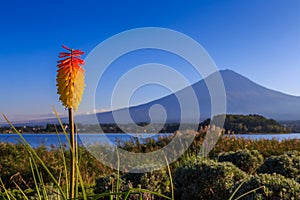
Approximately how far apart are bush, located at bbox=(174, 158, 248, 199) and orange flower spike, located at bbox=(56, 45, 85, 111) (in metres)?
3.62

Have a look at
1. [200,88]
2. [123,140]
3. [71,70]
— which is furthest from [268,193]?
[200,88]

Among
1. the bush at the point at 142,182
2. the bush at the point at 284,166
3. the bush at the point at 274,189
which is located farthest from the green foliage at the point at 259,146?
the bush at the point at 274,189

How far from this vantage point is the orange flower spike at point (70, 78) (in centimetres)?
193

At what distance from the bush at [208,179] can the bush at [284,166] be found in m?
0.89

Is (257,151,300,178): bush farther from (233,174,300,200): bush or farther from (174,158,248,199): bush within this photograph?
(233,174,300,200): bush

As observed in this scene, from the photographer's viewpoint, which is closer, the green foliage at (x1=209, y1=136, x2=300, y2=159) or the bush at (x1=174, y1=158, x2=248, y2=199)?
the bush at (x1=174, y1=158, x2=248, y2=199)

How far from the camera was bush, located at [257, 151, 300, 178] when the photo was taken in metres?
5.85

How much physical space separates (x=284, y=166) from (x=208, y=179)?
1532 millimetres

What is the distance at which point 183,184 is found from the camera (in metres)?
5.62

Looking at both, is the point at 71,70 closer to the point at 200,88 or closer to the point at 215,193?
the point at 215,193

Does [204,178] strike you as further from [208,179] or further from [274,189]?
[274,189]

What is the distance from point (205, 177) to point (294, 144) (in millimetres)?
7433

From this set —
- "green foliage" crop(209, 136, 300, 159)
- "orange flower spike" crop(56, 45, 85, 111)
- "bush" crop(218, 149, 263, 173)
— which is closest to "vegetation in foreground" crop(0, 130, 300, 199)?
"bush" crop(218, 149, 263, 173)

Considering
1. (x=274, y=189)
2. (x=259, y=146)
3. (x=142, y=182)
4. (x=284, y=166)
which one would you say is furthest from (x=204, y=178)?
(x=259, y=146)
